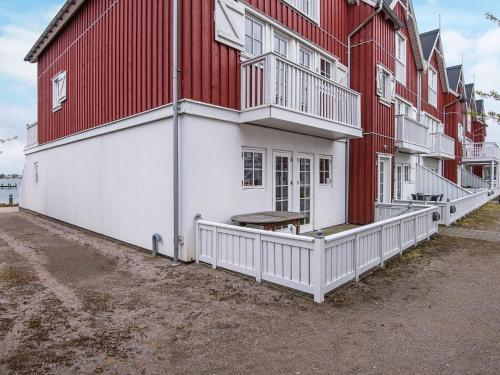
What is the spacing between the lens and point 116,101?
828 centimetres

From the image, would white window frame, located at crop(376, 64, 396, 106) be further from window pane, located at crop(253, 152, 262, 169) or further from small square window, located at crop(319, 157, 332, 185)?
window pane, located at crop(253, 152, 262, 169)

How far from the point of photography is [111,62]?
8.57 meters

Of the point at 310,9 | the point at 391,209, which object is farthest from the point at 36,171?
the point at 391,209

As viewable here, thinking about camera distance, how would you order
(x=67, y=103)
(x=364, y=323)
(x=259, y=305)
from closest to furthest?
(x=364, y=323) < (x=259, y=305) < (x=67, y=103)

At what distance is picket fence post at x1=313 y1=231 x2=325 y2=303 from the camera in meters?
4.39

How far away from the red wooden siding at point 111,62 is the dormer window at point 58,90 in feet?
0.84

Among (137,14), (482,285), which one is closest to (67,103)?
(137,14)

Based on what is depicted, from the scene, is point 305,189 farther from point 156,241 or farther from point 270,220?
point 156,241

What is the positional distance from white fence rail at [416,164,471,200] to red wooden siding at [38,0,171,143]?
13.2 metres

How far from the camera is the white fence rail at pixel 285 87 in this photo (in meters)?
6.49

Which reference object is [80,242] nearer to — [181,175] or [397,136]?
[181,175]

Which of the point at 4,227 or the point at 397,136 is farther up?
the point at 397,136

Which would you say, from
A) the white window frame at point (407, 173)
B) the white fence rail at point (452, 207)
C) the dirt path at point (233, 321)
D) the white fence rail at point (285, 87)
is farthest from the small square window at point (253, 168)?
the white window frame at point (407, 173)

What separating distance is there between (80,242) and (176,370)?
6.50 m
